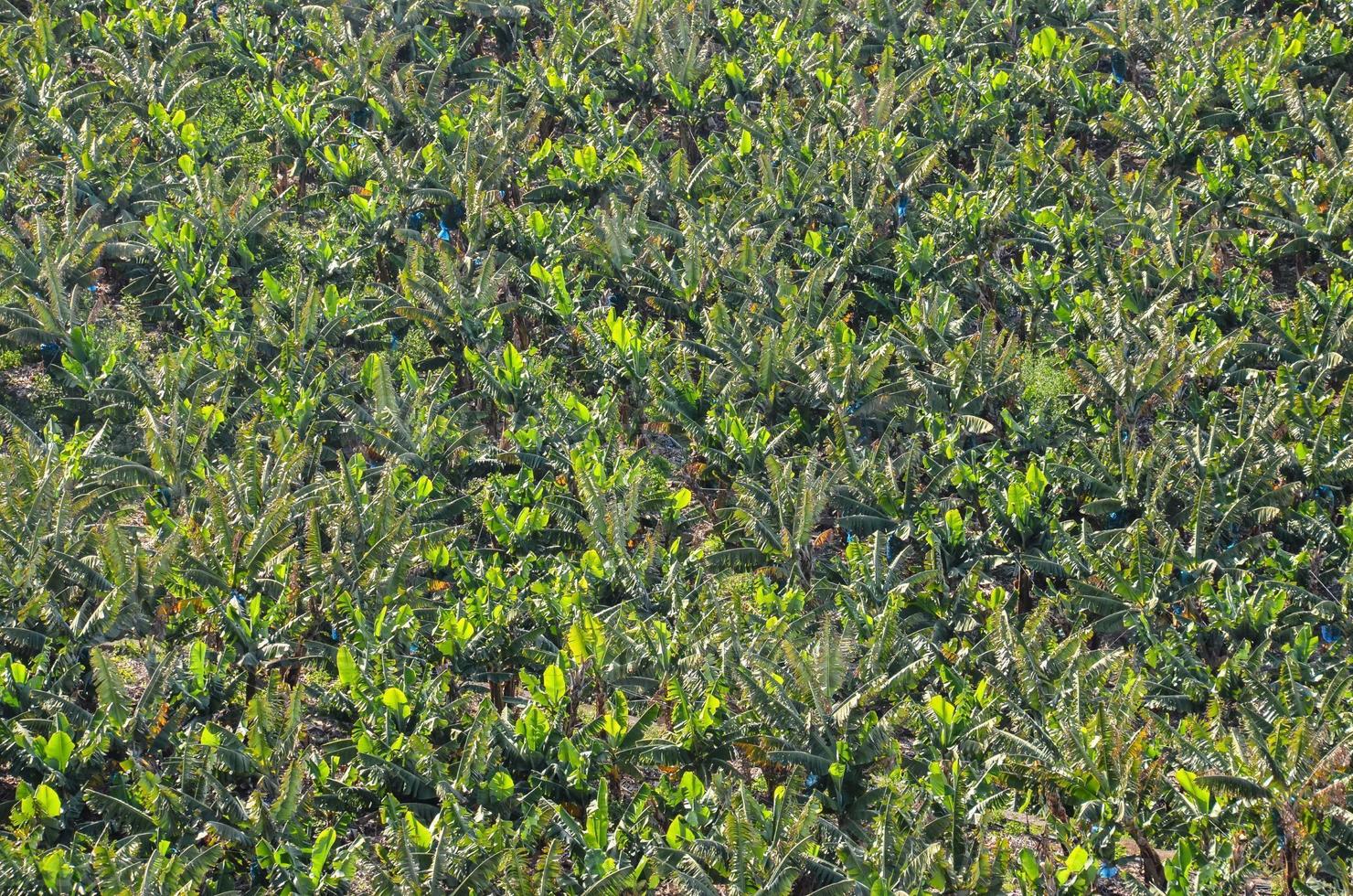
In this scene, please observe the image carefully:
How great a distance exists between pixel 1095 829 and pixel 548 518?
5.50 meters

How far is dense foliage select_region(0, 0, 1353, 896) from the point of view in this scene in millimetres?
11547

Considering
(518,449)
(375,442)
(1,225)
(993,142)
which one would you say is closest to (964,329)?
(993,142)

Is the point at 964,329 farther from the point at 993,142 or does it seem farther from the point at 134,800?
the point at 134,800

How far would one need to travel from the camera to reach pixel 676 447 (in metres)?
17.0

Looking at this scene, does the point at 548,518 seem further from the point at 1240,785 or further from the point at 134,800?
the point at 1240,785

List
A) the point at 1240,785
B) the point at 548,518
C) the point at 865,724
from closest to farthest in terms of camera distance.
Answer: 1. the point at 1240,785
2. the point at 865,724
3. the point at 548,518

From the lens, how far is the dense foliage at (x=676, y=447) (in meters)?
11.5

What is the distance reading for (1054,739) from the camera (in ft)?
38.2

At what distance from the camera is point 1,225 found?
1802 cm

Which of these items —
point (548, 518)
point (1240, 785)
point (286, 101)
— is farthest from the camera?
point (286, 101)

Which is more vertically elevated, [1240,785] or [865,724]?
[1240,785]

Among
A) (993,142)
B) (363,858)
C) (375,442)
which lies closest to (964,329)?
(993,142)

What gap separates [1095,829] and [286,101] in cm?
1397

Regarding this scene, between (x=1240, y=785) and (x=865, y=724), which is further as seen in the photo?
(x=865, y=724)
